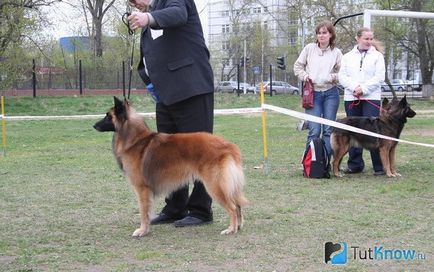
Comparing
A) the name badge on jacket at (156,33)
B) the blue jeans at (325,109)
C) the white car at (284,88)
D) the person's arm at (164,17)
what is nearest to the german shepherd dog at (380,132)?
the blue jeans at (325,109)

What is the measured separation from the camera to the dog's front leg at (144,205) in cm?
491

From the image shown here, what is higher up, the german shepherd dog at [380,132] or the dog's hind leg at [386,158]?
the german shepherd dog at [380,132]

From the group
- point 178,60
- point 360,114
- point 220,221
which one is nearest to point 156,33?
point 178,60

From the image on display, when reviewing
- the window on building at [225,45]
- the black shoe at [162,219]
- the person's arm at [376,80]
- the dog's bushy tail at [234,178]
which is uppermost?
the window on building at [225,45]

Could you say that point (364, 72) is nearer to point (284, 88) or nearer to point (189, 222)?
point (189, 222)

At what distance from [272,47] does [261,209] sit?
58.9 m

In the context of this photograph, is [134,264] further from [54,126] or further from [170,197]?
[54,126]

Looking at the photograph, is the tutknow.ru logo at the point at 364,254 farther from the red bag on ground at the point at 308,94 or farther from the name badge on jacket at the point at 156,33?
the red bag on ground at the point at 308,94

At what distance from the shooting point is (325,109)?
26.6 feet

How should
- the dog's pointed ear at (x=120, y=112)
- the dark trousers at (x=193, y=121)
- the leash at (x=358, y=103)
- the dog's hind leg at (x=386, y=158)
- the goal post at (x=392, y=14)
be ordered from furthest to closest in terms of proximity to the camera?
the goal post at (x=392, y=14), the leash at (x=358, y=103), the dog's hind leg at (x=386, y=158), the dark trousers at (x=193, y=121), the dog's pointed ear at (x=120, y=112)

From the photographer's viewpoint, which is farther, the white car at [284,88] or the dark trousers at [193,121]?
the white car at [284,88]

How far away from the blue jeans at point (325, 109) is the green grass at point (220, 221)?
26.3 inches

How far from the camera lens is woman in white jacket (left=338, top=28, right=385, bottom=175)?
8.05 metres

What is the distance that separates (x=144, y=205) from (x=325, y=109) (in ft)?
13.3
